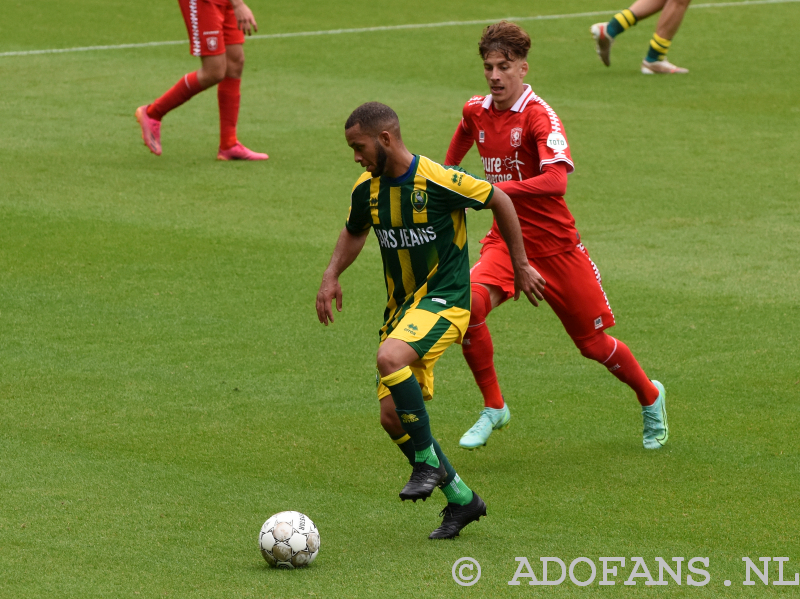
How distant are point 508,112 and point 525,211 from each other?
52 cm

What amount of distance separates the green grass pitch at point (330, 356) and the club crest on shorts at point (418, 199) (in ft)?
4.55

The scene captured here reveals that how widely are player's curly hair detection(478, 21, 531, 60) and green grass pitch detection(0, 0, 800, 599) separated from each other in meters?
1.98

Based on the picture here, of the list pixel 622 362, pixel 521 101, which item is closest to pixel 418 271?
pixel 521 101

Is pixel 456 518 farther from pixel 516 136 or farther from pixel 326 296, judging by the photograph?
pixel 516 136

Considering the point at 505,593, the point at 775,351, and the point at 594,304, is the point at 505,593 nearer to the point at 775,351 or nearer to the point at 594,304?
the point at 594,304

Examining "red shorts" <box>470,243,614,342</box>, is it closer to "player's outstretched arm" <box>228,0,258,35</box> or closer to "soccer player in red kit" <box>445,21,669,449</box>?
"soccer player in red kit" <box>445,21,669,449</box>

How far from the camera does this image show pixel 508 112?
6145 millimetres

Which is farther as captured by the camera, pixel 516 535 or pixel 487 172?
pixel 487 172

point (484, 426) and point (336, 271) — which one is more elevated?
point (336, 271)

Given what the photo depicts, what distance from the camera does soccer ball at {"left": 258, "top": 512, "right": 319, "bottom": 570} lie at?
4652 mm

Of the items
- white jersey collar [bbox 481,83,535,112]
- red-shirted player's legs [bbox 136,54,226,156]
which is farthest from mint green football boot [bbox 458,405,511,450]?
red-shirted player's legs [bbox 136,54,226,156]

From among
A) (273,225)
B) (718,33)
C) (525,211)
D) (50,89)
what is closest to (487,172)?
(525,211)

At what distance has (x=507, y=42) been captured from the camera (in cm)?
599

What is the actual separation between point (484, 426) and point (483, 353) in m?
0.38
